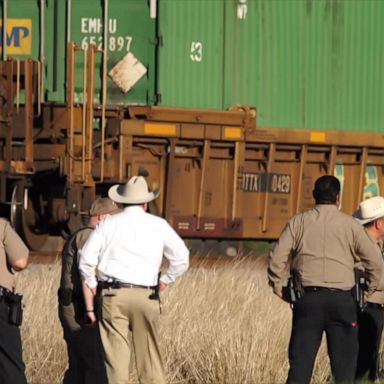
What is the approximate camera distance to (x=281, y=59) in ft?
63.0

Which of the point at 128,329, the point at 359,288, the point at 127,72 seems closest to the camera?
the point at 128,329

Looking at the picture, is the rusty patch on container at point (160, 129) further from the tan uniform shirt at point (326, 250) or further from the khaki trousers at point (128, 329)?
the khaki trousers at point (128, 329)

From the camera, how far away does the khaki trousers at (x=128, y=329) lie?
806 cm

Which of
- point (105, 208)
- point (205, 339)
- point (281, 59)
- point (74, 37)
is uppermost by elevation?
point (74, 37)

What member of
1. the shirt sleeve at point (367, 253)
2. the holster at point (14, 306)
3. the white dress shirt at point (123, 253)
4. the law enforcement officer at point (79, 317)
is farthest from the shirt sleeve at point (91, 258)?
the shirt sleeve at point (367, 253)

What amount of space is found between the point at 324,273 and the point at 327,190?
50 centimetres

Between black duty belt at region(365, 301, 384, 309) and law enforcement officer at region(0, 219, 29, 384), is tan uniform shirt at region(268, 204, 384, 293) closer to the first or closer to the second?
black duty belt at region(365, 301, 384, 309)

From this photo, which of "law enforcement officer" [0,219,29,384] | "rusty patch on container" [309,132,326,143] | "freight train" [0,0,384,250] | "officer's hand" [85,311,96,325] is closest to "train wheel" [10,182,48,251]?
"freight train" [0,0,384,250]

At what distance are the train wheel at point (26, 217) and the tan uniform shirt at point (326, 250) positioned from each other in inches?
349

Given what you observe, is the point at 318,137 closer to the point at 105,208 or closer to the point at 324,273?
the point at 105,208

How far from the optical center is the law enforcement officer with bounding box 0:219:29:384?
27.4 ft

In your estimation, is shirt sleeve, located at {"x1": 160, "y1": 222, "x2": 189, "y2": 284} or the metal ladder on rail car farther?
the metal ladder on rail car

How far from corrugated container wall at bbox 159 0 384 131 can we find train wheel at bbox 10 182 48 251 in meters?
2.45

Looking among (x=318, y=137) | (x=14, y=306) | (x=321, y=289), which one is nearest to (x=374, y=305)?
(x=321, y=289)
